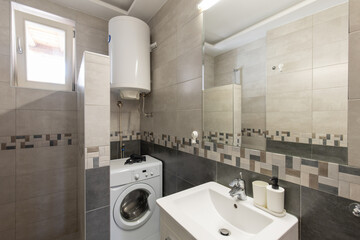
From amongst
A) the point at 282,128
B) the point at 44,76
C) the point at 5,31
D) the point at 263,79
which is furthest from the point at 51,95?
the point at 282,128

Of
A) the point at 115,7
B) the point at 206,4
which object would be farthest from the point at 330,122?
the point at 115,7

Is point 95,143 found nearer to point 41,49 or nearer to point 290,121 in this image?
point 290,121

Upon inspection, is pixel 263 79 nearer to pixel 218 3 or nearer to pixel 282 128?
pixel 282 128

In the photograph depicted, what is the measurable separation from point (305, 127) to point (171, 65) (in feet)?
4.14

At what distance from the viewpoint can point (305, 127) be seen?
0.78 meters

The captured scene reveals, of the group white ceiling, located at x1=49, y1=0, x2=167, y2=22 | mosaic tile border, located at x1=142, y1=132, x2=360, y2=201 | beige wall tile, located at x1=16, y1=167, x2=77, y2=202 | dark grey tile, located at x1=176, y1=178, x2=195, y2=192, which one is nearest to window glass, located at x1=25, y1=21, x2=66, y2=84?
white ceiling, located at x1=49, y1=0, x2=167, y2=22

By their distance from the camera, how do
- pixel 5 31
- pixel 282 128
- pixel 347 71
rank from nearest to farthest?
pixel 347 71 < pixel 282 128 < pixel 5 31

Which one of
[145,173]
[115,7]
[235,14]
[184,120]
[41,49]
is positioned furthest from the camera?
[115,7]

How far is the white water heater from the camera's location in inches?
63.7

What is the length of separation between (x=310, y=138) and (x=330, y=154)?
0.32ft

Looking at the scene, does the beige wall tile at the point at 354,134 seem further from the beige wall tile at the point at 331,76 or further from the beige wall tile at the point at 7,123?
the beige wall tile at the point at 7,123

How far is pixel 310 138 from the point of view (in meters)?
0.76

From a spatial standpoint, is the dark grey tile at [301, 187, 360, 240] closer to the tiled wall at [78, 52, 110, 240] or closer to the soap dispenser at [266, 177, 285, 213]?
the soap dispenser at [266, 177, 285, 213]

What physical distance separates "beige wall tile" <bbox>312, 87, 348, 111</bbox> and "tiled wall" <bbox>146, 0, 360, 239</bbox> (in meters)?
0.05
